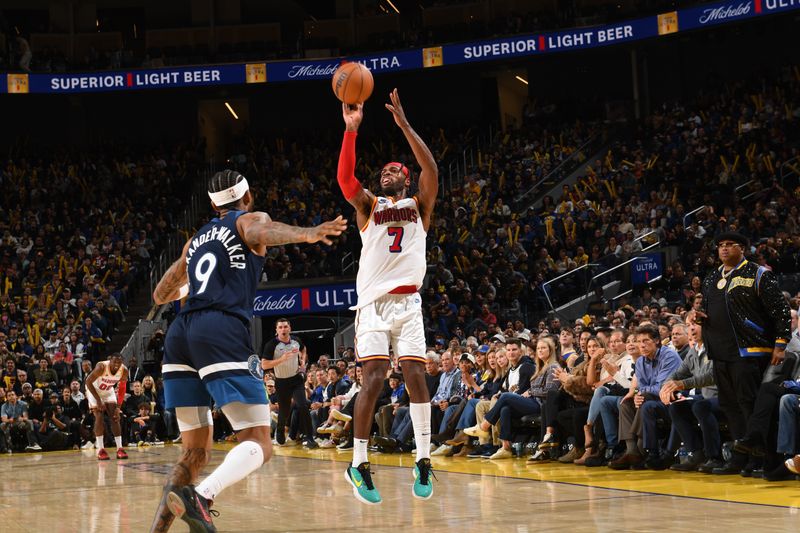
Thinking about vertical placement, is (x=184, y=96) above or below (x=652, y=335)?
above

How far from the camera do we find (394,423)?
1395 cm

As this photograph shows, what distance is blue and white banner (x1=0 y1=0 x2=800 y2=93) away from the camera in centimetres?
2825

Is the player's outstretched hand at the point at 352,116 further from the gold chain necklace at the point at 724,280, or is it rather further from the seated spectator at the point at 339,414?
the seated spectator at the point at 339,414

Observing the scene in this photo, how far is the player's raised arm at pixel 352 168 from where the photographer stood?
7062 mm

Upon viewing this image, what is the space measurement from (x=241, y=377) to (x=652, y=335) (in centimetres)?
545

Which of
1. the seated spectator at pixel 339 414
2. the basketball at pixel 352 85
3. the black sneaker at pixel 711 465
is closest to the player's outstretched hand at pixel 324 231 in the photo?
the basketball at pixel 352 85

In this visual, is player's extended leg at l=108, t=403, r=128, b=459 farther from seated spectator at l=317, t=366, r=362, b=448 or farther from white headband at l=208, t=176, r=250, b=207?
white headband at l=208, t=176, r=250, b=207

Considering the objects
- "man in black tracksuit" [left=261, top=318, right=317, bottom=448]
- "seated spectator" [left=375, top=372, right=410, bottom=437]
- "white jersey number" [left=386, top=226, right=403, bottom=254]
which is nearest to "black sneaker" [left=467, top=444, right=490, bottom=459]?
"seated spectator" [left=375, top=372, right=410, bottom=437]

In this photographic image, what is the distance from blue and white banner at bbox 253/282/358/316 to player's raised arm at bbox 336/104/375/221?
17.2 m

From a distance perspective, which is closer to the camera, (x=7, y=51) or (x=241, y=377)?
(x=241, y=377)

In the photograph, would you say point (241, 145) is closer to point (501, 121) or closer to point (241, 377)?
point (501, 121)

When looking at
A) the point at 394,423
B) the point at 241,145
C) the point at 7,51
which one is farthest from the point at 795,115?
the point at 7,51

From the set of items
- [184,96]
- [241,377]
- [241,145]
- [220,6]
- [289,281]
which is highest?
[220,6]

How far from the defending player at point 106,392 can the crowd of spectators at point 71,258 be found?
3692 millimetres
